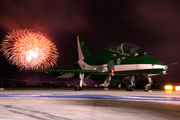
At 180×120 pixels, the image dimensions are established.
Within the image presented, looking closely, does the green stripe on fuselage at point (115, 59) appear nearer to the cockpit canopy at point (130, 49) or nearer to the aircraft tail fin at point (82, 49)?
the cockpit canopy at point (130, 49)

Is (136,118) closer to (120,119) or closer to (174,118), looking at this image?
(120,119)

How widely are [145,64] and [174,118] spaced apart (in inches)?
524

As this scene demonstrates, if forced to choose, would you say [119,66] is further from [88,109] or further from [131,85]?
[88,109]

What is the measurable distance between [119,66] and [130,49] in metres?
1.93

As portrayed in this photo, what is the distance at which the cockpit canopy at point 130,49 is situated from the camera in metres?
19.6

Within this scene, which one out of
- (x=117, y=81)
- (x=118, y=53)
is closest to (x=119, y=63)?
(x=118, y=53)

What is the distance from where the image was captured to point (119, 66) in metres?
20.4

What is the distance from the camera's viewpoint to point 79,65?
2694 centimetres

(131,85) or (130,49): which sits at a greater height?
(130,49)

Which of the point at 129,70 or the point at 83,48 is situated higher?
the point at 83,48

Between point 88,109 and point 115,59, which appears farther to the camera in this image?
point 115,59

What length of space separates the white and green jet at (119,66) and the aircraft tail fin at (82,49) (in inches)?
137

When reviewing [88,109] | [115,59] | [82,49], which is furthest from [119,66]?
[88,109]

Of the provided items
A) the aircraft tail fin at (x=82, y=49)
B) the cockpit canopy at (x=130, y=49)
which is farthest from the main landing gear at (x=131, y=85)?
the aircraft tail fin at (x=82, y=49)
